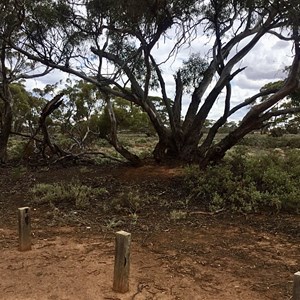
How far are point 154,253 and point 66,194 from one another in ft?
11.4

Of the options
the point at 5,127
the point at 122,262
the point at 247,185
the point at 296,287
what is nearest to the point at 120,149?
the point at 247,185

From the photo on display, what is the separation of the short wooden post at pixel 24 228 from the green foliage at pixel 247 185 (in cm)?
363

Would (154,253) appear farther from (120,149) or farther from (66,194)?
(120,149)

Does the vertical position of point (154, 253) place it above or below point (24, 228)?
below

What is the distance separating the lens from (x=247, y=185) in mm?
8727

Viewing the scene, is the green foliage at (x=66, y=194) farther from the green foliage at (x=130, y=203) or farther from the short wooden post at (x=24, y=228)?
the short wooden post at (x=24, y=228)

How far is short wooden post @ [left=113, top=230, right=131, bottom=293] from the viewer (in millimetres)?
4215

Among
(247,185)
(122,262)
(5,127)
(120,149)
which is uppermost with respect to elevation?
(5,127)

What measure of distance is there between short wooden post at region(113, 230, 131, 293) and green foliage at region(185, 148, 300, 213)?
12.5 ft

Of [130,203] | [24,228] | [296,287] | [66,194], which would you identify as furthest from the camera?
[66,194]

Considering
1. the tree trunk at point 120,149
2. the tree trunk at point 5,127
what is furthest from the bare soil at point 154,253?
the tree trunk at point 5,127

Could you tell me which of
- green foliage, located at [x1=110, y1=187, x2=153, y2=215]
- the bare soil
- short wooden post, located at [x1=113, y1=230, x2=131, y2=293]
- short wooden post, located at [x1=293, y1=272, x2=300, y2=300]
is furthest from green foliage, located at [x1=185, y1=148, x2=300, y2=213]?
short wooden post, located at [x1=293, y1=272, x2=300, y2=300]

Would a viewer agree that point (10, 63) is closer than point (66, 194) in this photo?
No

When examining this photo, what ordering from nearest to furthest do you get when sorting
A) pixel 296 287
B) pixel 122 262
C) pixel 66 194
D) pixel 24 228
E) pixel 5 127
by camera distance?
pixel 296 287 → pixel 122 262 → pixel 24 228 → pixel 66 194 → pixel 5 127
